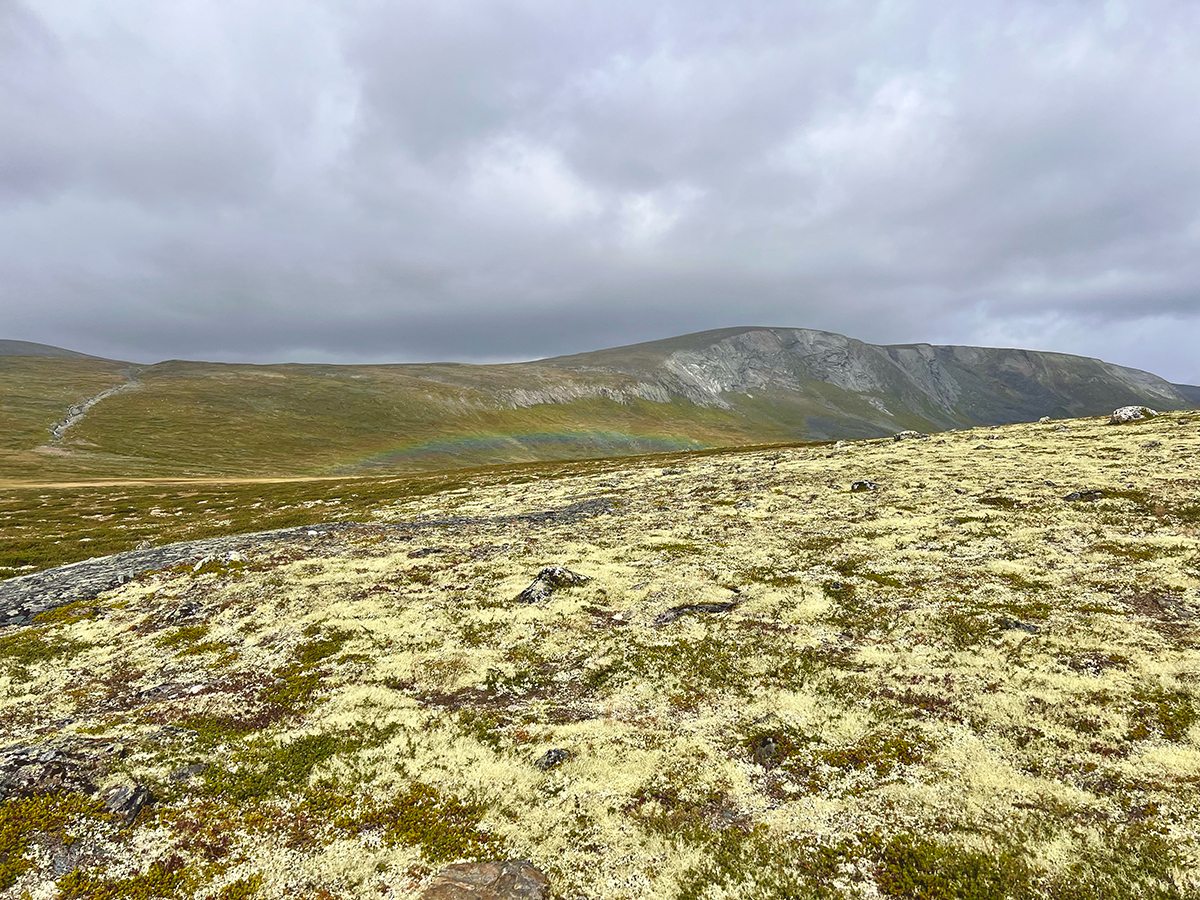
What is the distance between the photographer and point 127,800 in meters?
9.07

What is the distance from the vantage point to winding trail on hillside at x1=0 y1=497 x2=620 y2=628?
21.0m

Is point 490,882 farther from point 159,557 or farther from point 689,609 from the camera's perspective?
point 159,557

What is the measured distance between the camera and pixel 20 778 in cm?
921

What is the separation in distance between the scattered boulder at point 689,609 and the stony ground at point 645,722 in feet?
0.34

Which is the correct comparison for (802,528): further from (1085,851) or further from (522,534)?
(1085,851)

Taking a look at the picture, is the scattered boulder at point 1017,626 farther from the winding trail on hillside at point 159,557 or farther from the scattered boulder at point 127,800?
the winding trail on hillside at point 159,557

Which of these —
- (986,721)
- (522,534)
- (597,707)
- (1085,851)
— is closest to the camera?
(1085,851)

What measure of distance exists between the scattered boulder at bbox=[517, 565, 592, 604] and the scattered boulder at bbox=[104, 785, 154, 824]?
11363 millimetres

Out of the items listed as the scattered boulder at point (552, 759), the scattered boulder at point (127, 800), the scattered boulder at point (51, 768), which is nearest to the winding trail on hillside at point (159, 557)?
the scattered boulder at point (51, 768)

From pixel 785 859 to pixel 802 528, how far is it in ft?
70.0

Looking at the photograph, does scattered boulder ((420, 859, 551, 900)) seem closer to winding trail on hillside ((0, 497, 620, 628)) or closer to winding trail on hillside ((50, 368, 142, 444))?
winding trail on hillside ((0, 497, 620, 628))

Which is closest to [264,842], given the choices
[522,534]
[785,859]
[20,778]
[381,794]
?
[381,794]

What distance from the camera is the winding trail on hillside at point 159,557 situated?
2103cm

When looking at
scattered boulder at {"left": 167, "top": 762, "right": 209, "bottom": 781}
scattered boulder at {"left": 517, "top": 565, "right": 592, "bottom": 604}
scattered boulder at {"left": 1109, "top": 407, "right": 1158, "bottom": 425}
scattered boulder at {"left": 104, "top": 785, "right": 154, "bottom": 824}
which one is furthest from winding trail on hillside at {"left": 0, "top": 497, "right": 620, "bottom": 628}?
scattered boulder at {"left": 1109, "top": 407, "right": 1158, "bottom": 425}
